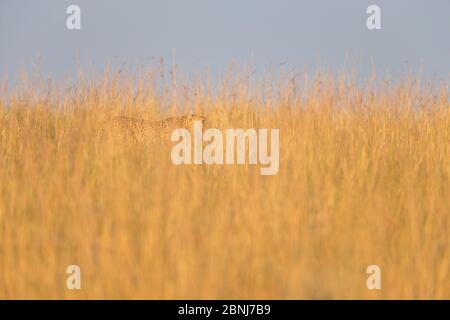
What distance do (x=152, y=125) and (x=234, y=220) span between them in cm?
272

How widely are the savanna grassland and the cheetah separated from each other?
38 cm

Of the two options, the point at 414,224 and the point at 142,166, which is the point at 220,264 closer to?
the point at 414,224

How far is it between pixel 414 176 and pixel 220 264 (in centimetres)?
202

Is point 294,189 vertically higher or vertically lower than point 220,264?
higher

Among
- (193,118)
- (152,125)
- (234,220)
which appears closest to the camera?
(234,220)

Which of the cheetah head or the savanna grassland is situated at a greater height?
the cheetah head

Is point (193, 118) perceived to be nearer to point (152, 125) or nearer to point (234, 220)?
point (152, 125)

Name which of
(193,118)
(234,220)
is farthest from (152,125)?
(234,220)

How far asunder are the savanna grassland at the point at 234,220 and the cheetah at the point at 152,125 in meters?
0.38

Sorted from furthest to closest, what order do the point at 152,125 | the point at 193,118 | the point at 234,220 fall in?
the point at 152,125 → the point at 193,118 → the point at 234,220

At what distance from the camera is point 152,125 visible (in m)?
6.04

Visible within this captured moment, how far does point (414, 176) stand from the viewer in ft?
14.7

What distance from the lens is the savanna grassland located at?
3.06 meters
